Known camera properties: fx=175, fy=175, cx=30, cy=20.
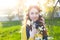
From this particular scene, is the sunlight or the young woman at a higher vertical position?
the sunlight

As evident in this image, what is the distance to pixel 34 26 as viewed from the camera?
125cm

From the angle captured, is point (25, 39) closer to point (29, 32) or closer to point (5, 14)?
point (29, 32)

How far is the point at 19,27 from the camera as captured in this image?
1231mm

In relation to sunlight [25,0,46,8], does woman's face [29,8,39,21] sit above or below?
below

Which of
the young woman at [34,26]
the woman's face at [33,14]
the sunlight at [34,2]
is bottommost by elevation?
the young woman at [34,26]

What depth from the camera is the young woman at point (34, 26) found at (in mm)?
1239

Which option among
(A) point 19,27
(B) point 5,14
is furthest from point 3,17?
(A) point 19,27

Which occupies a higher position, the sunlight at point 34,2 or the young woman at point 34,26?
the sunlight at point 34,2

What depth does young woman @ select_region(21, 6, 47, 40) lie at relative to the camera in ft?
4.07

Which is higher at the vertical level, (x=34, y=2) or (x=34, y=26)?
(x=34, y=2)

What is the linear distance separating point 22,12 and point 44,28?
0.19 metres

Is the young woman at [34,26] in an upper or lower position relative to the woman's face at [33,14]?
lower

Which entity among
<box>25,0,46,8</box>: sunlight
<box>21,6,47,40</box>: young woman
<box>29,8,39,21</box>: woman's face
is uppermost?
<box>25,0,46,8</box>: sunlight

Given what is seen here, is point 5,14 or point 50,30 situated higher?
point 5,14
